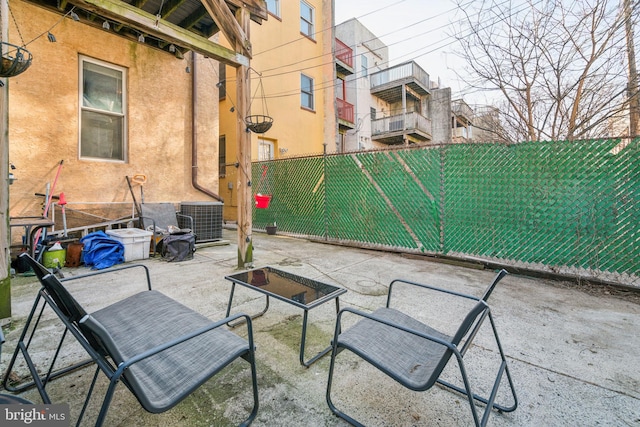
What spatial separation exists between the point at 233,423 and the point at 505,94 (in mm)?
7271

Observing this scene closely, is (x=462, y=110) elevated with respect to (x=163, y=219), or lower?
elevated

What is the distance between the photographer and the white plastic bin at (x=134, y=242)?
455 centimetres

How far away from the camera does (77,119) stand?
4.93 m

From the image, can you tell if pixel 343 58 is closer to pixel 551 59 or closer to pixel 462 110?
pixel 462 110

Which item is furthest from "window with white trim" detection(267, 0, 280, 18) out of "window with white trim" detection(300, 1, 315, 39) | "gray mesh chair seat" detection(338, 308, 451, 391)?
"gray mesh chair seat" detection(338, 308, 451, 391)

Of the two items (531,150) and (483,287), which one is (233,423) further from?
(531,150)

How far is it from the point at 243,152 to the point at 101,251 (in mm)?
2601

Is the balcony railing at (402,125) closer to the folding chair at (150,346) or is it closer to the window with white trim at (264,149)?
the window with white trim at (264,149)

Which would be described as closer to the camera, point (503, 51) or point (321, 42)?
point (503, 51)

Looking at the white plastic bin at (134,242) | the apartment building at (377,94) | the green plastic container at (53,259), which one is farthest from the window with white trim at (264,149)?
the green plastic container at (53,259)

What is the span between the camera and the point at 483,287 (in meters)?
3.57

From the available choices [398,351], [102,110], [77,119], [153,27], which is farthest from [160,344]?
[102,110]

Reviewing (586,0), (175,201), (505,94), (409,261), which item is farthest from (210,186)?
(586,0)

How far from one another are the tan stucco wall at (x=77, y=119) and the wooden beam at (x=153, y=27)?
102 inches
